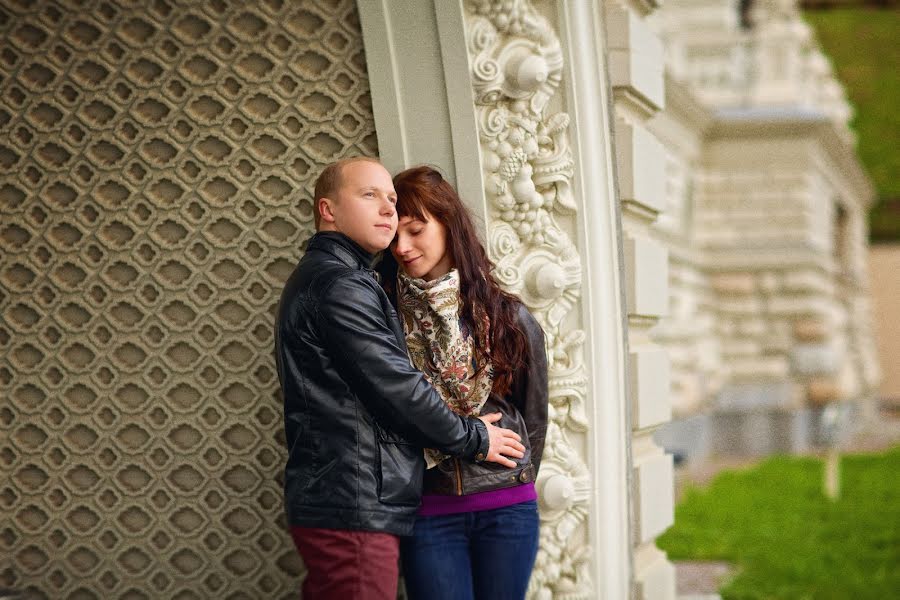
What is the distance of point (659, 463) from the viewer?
4.88 metres

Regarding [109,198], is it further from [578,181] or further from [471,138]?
[578,181]

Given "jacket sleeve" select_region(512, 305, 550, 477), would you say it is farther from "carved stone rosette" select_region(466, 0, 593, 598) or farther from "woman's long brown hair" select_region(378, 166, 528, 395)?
"carved stone rosette" select_region(466, 0, 593, 598)

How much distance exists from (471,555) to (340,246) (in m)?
1.00

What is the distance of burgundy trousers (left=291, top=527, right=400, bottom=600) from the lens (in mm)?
3068

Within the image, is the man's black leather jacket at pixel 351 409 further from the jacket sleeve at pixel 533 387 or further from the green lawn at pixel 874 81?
the green lawn at pixel 874 81

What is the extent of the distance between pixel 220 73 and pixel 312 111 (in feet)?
1.23

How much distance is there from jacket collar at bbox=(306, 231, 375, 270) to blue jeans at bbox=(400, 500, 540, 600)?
0.78 metres

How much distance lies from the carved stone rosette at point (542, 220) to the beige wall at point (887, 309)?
31.7m

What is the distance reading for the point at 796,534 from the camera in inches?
388

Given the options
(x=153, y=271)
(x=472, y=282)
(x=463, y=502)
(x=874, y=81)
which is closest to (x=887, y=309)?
(x=874, y=81)

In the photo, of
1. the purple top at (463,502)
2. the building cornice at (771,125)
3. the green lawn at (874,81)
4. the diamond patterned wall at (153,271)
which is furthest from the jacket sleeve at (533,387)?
the green lawn at (874,81)

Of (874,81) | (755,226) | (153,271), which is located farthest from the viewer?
(874,81)

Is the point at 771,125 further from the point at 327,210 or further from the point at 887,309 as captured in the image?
the point at 327,210

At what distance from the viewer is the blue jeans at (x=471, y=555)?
3.31 m
